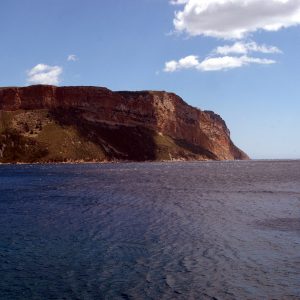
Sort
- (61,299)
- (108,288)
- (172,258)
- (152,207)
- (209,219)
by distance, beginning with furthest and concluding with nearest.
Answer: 1. (152,207)
2. (209,219)
3. (172,258)
4. (108,288)
5. (61,299)

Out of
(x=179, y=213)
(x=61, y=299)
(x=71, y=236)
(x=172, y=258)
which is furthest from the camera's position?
(x=179, y=213)

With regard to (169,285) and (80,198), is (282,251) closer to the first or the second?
(169,285)

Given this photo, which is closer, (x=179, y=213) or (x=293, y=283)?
(x=293, y=283)

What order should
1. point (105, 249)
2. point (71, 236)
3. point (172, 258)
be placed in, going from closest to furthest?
point (172, 258)
point (105, 249)
point (71, 236)

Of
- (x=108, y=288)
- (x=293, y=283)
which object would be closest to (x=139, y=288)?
(x=108, y=288)

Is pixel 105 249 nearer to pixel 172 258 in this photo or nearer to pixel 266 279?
pixel 172 258

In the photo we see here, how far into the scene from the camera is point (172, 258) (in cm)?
2948

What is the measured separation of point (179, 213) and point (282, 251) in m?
22.3

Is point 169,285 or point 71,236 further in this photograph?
point 71,236

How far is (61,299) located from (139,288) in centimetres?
424

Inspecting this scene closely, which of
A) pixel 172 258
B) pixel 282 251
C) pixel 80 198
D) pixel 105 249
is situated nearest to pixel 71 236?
pixel 105 249

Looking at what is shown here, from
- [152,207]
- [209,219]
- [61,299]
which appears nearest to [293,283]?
[61,299]

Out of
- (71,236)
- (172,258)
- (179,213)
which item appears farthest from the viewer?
(179,213)

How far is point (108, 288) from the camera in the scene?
912 inches
